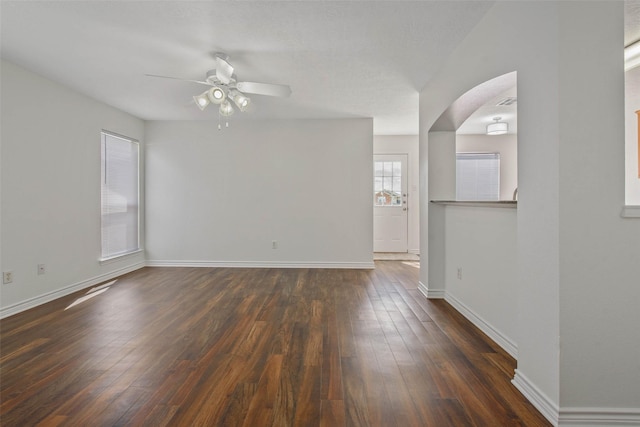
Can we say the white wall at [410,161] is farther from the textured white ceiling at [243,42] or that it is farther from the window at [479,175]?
the textured white ceiling at [243,42]

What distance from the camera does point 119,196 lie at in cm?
456

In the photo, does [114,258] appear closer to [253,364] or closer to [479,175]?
[253,364]

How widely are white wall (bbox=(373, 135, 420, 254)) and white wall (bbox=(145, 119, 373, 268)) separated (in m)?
1.66

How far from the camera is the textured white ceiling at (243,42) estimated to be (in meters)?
2.11

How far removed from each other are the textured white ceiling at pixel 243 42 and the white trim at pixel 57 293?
237 centimetres

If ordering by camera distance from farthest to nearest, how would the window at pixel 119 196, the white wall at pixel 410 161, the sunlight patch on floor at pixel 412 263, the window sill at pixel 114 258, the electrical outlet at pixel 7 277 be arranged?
the white wall at pixel 410 161 → the sunlight patch on floor at pixel 412 263 → the window at pixel 119 196 → the window sill at pixel 114 258 → the electrical outlet at pixel 7 277

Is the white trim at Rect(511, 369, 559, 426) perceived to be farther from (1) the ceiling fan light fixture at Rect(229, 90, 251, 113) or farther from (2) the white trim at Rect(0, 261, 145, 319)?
(2) the white trim at Rect(0, 261, 145, 319)

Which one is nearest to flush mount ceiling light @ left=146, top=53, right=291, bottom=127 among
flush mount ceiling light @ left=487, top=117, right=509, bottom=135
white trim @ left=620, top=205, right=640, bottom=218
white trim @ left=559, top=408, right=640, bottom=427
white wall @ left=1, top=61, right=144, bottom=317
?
white wall @ left=1, top=61, right=144, bottom=317

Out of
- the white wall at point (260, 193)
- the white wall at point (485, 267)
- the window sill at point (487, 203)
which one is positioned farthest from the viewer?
the white wall at point (260, 193)

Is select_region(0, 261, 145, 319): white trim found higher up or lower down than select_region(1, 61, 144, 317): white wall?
lower down

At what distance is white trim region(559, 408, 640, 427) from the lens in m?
1.43

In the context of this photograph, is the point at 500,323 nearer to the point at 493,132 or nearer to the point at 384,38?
the point at 384,38

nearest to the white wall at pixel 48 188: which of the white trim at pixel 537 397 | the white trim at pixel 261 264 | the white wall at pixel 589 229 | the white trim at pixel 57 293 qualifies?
the white trim at pixel 57 293

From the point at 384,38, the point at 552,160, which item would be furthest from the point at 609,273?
the point at 384,38
